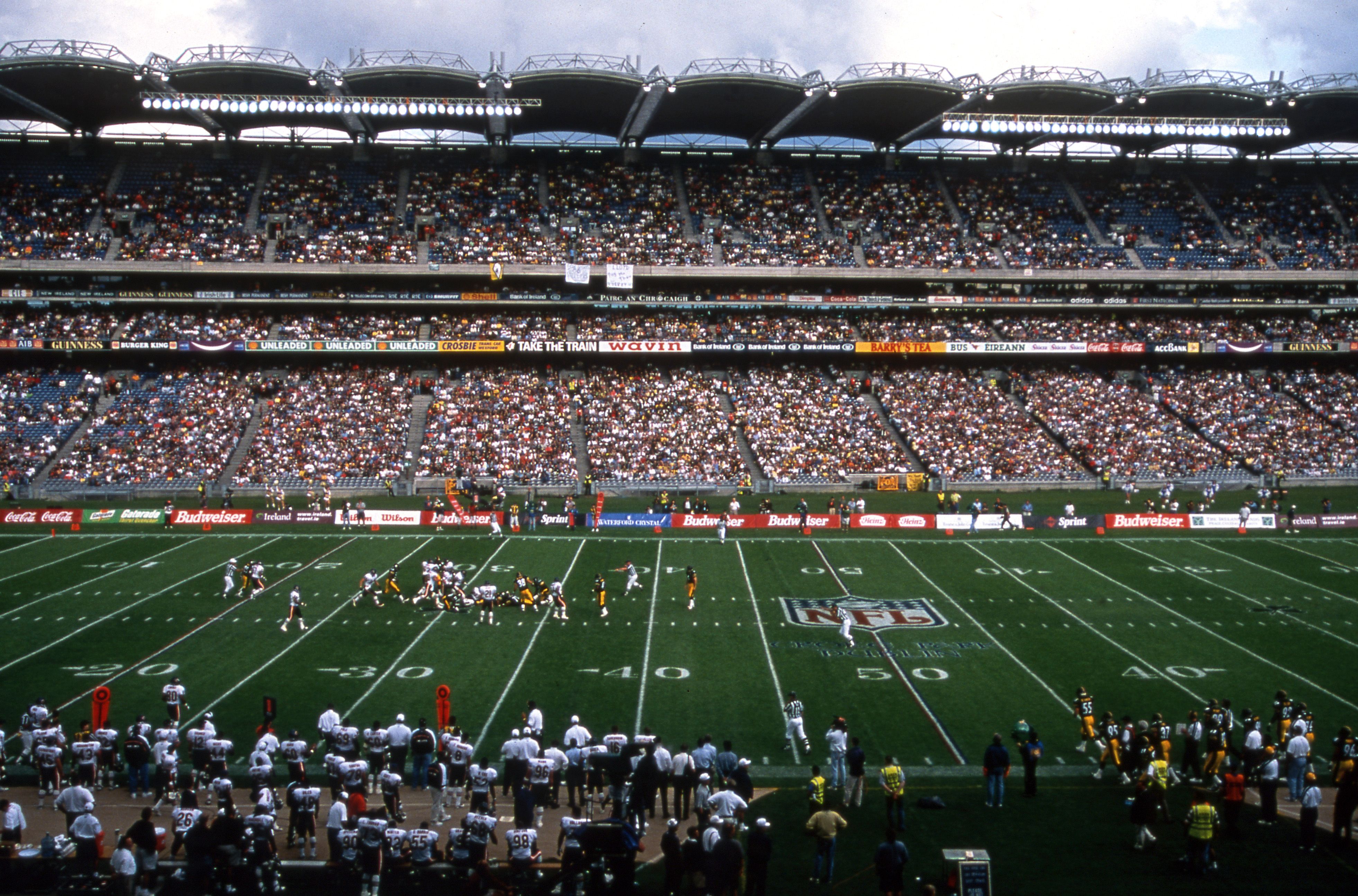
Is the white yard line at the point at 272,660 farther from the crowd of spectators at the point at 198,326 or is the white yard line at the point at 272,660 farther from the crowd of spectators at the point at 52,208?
the crowd of spectators at the point at 52,208

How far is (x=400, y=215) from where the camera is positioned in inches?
2130

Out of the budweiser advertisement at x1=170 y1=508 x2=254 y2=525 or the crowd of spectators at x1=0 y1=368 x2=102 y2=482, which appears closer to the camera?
the budweiser advertisement at x1=170 y1=508 x2=254 y2=525

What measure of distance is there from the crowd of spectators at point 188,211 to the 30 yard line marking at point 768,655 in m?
35.0

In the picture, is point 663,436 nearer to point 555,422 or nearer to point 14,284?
point 555,422

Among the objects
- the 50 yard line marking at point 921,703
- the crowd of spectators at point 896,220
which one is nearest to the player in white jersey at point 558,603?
the 50 yard line marking at point 921,703

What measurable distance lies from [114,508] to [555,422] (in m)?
19.0

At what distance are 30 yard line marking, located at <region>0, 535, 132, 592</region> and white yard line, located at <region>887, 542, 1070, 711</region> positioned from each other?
2386 cm

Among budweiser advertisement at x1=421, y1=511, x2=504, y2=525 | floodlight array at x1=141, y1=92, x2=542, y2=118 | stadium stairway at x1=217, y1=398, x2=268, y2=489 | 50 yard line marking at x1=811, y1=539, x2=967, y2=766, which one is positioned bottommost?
50 yard line marking at x1=811, y1=539, x2=967, y2=766

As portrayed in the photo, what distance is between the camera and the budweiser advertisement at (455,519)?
36.3m

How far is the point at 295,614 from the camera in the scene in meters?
22.4

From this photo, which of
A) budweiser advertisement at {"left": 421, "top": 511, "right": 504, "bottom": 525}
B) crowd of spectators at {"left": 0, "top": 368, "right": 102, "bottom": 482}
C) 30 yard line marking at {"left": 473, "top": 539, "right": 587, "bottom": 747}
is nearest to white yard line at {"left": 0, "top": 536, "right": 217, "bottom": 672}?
budweiser advertisement at {"left": 421, "top": 511, "right": 504, "bottom": 525}

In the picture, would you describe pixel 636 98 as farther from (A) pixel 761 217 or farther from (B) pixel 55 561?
(B) pixel 55 561

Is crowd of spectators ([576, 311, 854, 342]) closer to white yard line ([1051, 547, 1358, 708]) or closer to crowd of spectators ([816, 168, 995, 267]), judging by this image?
crowd of spectators ([816, 168, 995, 267])

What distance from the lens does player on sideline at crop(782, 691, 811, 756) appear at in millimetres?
15477
